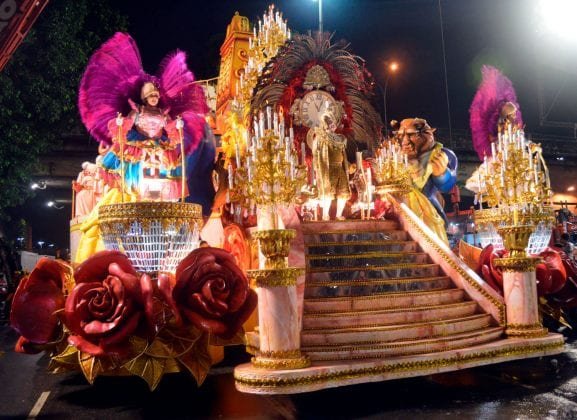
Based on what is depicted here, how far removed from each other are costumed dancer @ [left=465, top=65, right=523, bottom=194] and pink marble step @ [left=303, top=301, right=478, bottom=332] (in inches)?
232

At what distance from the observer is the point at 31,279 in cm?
648

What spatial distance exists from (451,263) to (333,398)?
3252mm

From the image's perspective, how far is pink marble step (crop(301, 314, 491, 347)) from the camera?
612cm

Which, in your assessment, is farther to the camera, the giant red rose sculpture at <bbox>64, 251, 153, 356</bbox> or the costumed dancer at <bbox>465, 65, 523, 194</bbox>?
the costumed dancer at <bbox>465, 65, 523, 194</bbox>

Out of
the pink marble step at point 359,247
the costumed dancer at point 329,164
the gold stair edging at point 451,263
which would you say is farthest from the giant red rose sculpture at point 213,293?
the costumed dancer at point 329,164

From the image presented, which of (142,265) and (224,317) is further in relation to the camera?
(142,265)

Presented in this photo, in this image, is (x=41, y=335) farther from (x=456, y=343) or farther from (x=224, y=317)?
(x=456, y=343)

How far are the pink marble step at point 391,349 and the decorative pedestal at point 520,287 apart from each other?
0.86 meters

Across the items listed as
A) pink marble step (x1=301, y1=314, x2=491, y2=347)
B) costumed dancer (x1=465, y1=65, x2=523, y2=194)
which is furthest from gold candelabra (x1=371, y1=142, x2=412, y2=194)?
pink marble step (x1=301, y1=314, x2=491, y2=347)

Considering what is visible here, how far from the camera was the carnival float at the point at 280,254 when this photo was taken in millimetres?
5742

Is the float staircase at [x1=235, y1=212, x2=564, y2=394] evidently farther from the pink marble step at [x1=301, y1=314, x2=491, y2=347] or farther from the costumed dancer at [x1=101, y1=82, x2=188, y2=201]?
the costumed dancer at [x1=101, y1=82, x2=188, y2=201]

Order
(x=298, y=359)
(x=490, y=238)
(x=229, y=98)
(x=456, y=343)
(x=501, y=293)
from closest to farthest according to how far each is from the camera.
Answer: (x=298, y=359)
(x=456, y=343)
(x=501, y=293)
(x=490, y=238)
(x=229, y=98)

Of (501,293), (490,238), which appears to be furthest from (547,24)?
(501,293)

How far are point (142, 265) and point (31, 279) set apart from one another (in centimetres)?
137
